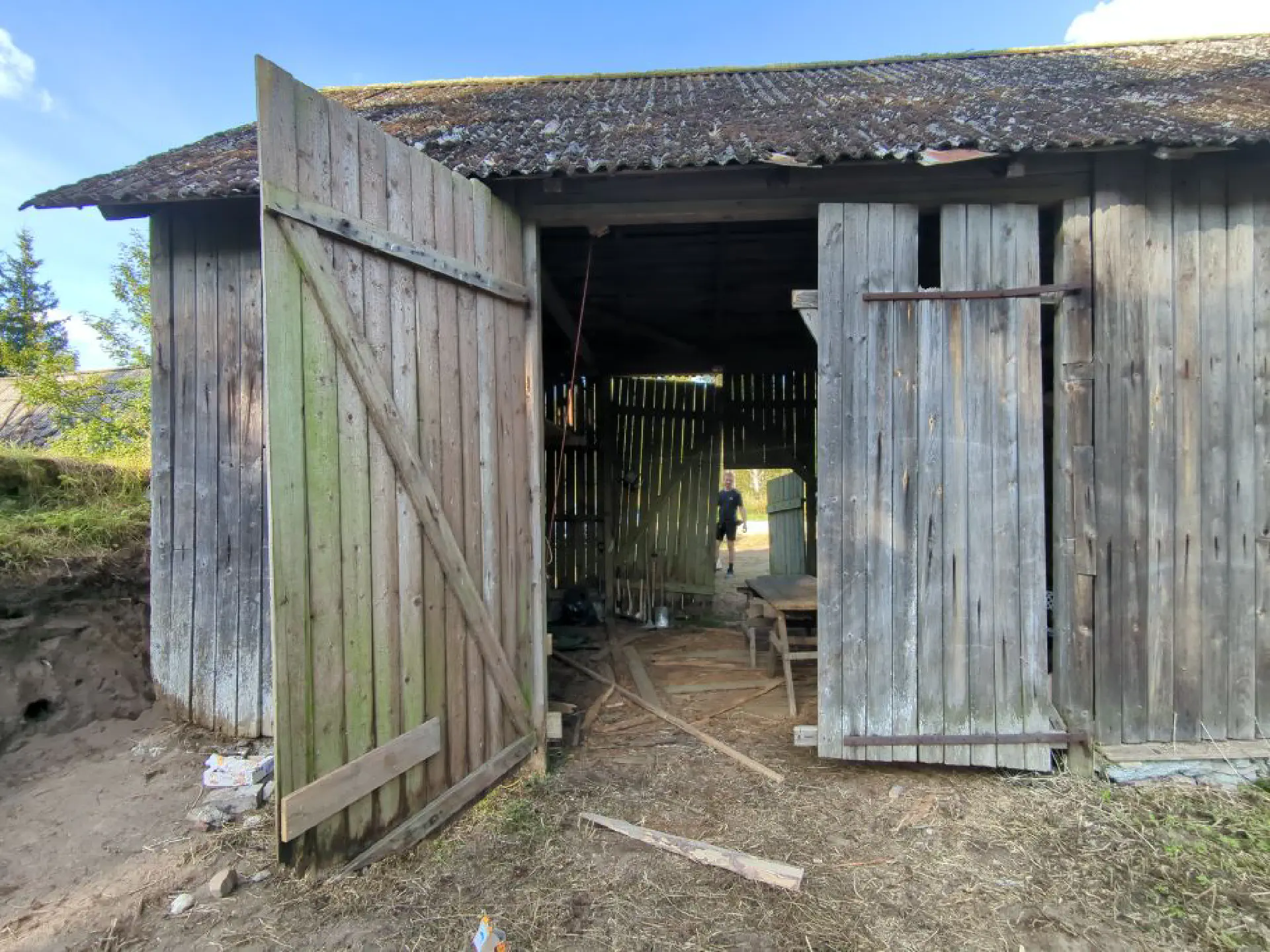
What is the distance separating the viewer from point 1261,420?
3355mm

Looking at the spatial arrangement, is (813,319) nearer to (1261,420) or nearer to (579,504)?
(1261,420)

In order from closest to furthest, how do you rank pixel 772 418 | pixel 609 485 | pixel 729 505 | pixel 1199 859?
1. pixel 1199 859
2. pixel 609 485
3. pixel 772 418
4. pixel 729 505

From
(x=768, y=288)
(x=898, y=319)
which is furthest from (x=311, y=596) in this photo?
(x=768, y=288)

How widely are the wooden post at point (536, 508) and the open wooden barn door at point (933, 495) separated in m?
1.66

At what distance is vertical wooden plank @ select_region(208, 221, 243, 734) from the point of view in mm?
3848

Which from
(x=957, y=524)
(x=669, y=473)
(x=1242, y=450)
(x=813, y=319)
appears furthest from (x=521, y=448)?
(x=669, y=473)

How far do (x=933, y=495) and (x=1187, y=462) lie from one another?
137 cm

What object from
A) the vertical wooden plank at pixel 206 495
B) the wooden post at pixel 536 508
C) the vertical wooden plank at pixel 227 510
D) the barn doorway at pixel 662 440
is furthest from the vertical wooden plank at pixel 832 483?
the vertical wooden plank at pixel 206 495

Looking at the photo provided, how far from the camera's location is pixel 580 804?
339cm

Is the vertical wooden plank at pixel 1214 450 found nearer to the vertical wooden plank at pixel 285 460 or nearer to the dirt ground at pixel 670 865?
the dirt ground at pixel 670 865

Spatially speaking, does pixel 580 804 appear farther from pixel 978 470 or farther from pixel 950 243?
pixel 950 243

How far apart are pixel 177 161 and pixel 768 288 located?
5078 millimetres

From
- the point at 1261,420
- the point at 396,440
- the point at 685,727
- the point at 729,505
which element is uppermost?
the point at 1261,420

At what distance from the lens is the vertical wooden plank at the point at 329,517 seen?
253 centimetres
